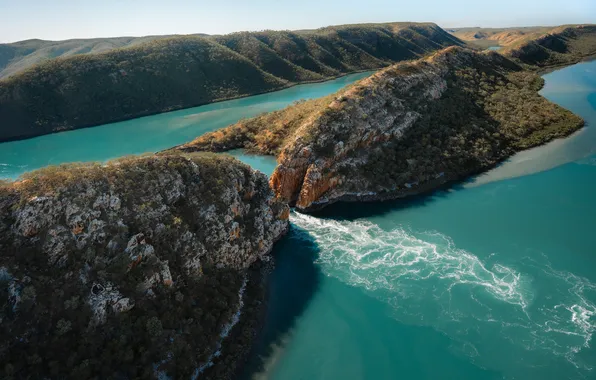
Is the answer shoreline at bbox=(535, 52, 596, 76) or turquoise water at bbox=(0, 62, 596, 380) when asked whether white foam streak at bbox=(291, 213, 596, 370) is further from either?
shoreline at bbox=(535, 52, 596, 76)

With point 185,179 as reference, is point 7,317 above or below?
below

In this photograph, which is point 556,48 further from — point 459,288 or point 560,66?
point 459,288

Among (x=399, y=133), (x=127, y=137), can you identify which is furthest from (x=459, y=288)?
(x=127, y=137)

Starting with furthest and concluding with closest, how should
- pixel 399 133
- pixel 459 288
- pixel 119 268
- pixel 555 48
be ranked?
pixel 555 48
pixel 399 133
pixel 459 288
pixel 119 268

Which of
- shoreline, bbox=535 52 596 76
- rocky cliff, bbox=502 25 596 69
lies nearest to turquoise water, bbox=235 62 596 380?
shoreline, bbox=535 52 596 76

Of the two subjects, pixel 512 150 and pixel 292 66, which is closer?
pixel 512 150

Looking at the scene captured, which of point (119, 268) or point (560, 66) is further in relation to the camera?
point (560, 66)

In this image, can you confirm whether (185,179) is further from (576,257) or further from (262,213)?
(576,257)

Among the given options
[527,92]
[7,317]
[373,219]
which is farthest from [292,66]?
[7,317]
